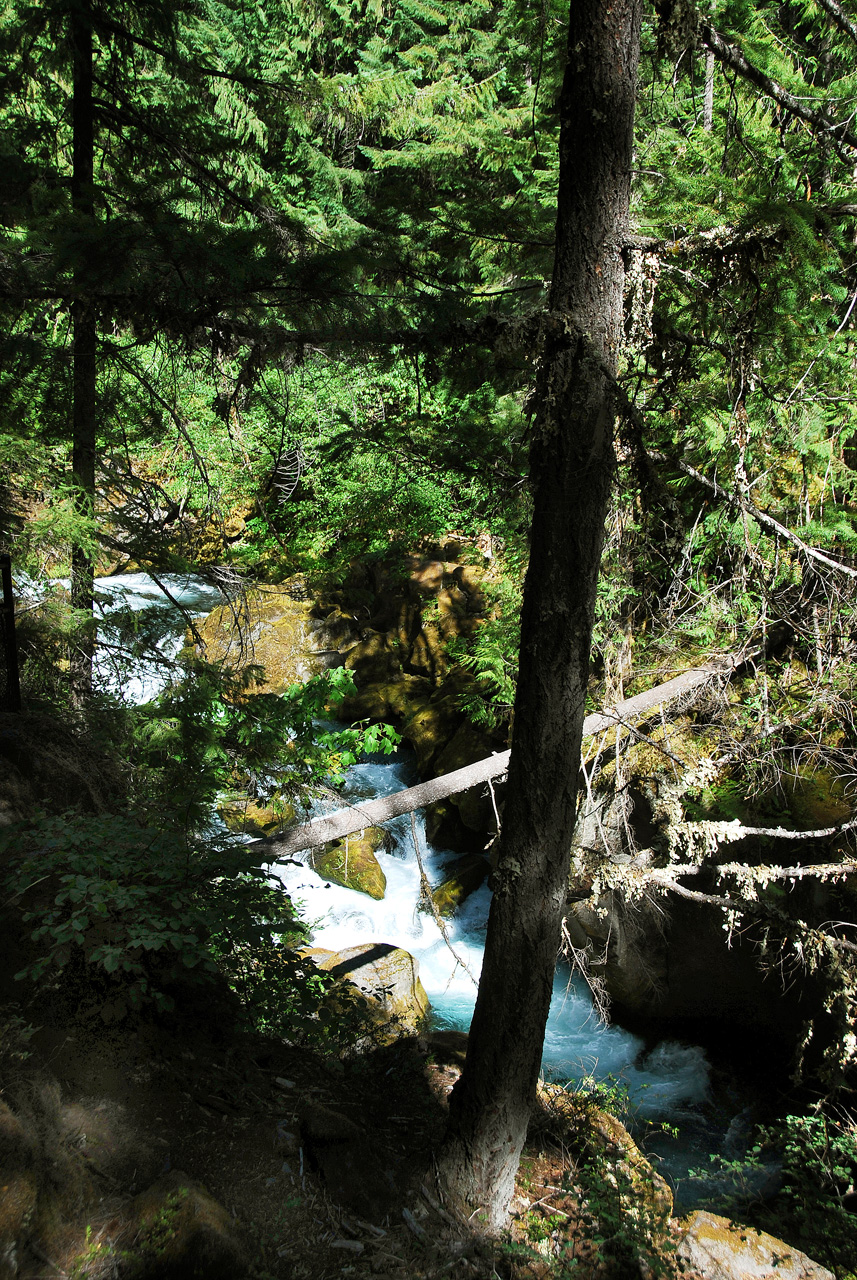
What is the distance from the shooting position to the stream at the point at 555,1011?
21.6 ft

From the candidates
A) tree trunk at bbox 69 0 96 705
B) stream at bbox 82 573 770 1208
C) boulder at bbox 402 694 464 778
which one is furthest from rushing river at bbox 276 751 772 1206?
tree trunk at bbox 69 0 96 705

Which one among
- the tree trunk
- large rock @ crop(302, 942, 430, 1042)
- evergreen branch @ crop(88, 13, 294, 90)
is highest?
evergreen branch @ crop(88, 13, 294, 90)

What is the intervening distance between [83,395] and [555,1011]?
26.3ft

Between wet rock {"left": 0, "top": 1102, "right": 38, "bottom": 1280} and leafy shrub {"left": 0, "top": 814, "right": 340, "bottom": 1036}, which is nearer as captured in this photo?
wet rock {"left": 0, "top": 1102, "right": 38, "bottom": 1280}

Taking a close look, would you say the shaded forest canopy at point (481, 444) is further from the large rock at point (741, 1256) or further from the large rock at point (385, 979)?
the large rock at point (385, 979)

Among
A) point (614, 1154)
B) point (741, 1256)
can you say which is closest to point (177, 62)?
point (614, 1154)

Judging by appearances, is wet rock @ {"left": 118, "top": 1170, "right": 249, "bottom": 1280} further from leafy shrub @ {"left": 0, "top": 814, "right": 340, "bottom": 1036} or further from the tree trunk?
the tree trunk

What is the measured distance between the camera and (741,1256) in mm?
4184

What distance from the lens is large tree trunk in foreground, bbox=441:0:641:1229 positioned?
3.44 meters

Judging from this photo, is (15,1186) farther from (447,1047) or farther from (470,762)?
(470,762)

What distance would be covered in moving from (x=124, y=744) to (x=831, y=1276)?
19.3 ft

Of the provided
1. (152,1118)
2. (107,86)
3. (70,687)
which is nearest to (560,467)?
(152,1118)

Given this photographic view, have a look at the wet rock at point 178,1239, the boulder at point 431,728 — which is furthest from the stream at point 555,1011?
the wet rock at point 178,1239

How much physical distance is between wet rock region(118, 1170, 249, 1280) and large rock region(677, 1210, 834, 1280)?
2.55 metres
